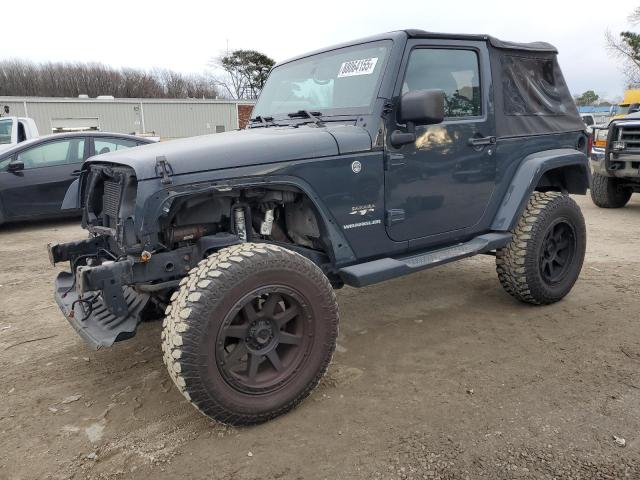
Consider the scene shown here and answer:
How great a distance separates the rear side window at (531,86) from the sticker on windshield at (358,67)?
121 cm

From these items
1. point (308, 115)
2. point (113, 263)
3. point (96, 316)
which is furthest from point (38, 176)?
point (113, 263)

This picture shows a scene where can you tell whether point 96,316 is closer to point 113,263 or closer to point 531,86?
point 113,263

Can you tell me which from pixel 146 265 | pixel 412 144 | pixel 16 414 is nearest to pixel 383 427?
pixel 146 265

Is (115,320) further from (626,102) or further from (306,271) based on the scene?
(626,102)

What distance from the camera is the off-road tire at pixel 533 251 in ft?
13.0

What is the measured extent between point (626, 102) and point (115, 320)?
1183 cm

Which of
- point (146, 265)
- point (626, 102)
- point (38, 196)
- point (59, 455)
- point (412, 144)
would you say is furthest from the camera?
point (626, 102)

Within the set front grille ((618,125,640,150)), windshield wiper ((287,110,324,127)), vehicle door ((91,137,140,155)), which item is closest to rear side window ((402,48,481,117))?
windshield wiper ((287,110,324,127))

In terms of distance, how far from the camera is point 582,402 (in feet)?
9.23

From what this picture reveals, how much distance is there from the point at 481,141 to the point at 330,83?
3.74 feet

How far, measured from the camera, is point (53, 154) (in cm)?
799

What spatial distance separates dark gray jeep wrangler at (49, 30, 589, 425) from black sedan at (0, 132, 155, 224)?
4.77 meters

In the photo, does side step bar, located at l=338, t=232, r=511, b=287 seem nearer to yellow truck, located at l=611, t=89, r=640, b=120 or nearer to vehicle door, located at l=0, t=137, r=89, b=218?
vehicle door, located at l=0, t=137, r=89, b=218

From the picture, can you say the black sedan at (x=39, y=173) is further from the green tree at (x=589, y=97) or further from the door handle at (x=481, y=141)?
the green tree at (x=589, y=97)
